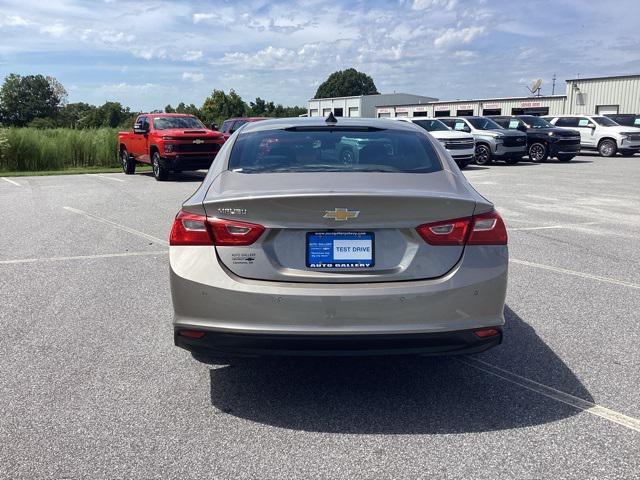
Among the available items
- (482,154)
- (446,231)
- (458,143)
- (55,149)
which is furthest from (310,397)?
(55,149)

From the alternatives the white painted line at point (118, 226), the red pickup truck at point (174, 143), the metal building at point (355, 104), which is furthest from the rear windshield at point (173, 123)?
the metal building at point (355, 104)

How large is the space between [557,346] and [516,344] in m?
0.29

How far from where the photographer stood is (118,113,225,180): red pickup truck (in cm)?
1784

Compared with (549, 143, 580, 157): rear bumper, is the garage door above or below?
above

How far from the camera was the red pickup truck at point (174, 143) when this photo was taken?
1784 cm

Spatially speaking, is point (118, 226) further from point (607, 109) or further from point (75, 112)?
point (75, 112)

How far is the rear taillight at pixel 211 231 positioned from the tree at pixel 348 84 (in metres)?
140

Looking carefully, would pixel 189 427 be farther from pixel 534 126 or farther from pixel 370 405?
pixel 534 126

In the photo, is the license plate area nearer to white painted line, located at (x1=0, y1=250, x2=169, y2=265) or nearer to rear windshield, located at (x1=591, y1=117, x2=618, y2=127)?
white painted line, located at (x1=0, y1=250, x2=169, y2=265)

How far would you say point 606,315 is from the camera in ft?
17.1

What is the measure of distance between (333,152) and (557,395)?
6.80 feet

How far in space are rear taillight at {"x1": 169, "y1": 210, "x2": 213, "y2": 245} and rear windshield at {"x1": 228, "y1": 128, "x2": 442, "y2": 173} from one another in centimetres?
64

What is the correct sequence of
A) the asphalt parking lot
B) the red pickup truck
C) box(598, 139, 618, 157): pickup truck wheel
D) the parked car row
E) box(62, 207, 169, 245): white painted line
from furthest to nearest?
box(598, 139, 618, 157): pickup truck wheel, the parked car row, the red pickup truck, box(62, 207, 169, 245): white painted line, the asphalt parking lot

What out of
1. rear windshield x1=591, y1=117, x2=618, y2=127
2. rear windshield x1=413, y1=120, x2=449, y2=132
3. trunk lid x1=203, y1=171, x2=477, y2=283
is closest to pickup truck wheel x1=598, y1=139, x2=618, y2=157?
rear windshield x1=591, y1=117, x2=618, y2=127
